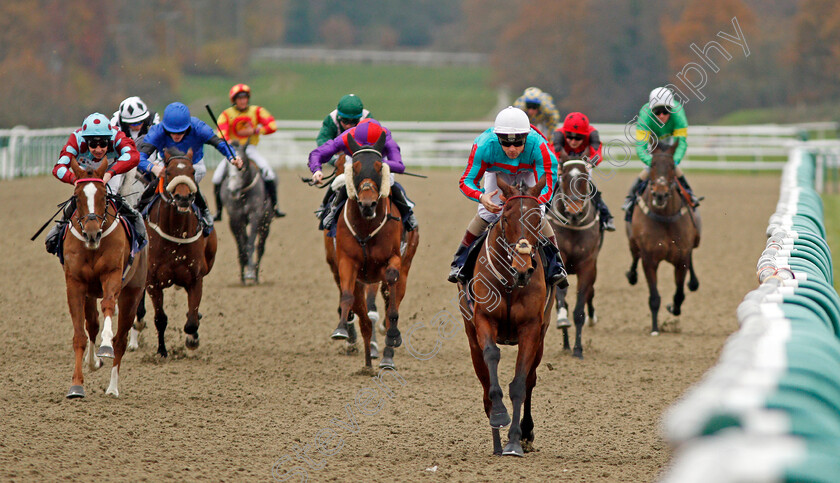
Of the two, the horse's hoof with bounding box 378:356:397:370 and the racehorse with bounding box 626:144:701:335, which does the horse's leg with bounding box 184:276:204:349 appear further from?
the racehorse with bounding box 626:144:701:335

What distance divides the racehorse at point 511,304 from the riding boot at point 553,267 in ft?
0.45

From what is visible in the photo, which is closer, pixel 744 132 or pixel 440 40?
pixel 744 132

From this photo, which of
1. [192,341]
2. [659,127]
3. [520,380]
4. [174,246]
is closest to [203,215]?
[174,246]

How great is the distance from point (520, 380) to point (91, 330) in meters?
3.57

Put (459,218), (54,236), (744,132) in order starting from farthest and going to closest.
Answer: (744,132) < (459,218) < (54,236)

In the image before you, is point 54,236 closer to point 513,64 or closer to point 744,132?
point 744,132

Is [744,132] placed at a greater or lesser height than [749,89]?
lesser

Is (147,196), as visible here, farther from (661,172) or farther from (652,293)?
(652,293)

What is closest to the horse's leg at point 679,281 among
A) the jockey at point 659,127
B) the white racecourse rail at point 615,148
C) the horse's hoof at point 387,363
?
the jockey at point 659,127

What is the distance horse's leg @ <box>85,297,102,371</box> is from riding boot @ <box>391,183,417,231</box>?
262 centimetres

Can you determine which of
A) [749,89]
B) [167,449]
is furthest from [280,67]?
[167,449]

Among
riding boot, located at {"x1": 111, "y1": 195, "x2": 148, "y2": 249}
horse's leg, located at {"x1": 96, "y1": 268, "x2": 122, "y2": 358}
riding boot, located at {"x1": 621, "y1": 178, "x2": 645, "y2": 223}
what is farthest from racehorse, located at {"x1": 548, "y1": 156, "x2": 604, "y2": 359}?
horse's leg, located at {"x1": 96, "y1": 268, "x2": 122, "y2": 358}

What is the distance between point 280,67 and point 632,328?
67190mm

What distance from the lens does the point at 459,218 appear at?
19812 millimetres
